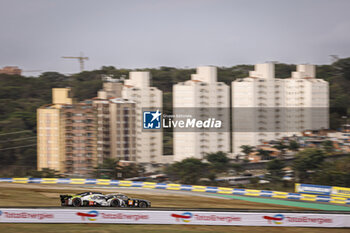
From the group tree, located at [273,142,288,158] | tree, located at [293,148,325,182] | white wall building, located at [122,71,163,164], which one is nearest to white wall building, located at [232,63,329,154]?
tree, located at [273,142,288,158]

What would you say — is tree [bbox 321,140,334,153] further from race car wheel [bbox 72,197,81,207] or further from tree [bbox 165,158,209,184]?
race car wheel [bbox 72,197,81,207]

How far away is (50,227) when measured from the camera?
1758 cm

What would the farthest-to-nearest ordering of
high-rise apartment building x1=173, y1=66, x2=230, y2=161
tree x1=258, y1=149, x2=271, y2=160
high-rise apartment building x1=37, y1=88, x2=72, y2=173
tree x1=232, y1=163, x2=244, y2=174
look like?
high-rise apartment building x1=173, y1=66, x2=230, y2=161
high-rise apartment building x1=37, y1=88, x2=72, y2=173
tree x1=258, y1=149, x2=271, y2=160
tree x1=232, y1=163, x2=244, y2=174

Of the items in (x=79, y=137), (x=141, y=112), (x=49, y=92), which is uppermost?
(x=49, y=92)

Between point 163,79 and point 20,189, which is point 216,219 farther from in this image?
point 163,79

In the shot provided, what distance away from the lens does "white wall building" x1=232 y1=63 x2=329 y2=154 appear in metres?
64.9

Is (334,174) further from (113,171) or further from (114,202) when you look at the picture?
(114,202)

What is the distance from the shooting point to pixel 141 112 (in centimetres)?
6247

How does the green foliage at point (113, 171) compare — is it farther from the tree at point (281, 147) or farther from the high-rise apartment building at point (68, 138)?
the tree at point (281, 147)

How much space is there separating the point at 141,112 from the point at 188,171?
18.0 meters

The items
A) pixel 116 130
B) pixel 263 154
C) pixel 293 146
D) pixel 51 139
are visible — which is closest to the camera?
pixel 263 154

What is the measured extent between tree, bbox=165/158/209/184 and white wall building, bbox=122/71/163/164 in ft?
35.7

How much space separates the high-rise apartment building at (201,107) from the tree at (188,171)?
9.19 meters

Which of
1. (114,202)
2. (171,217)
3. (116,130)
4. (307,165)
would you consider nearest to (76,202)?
(114,202)
